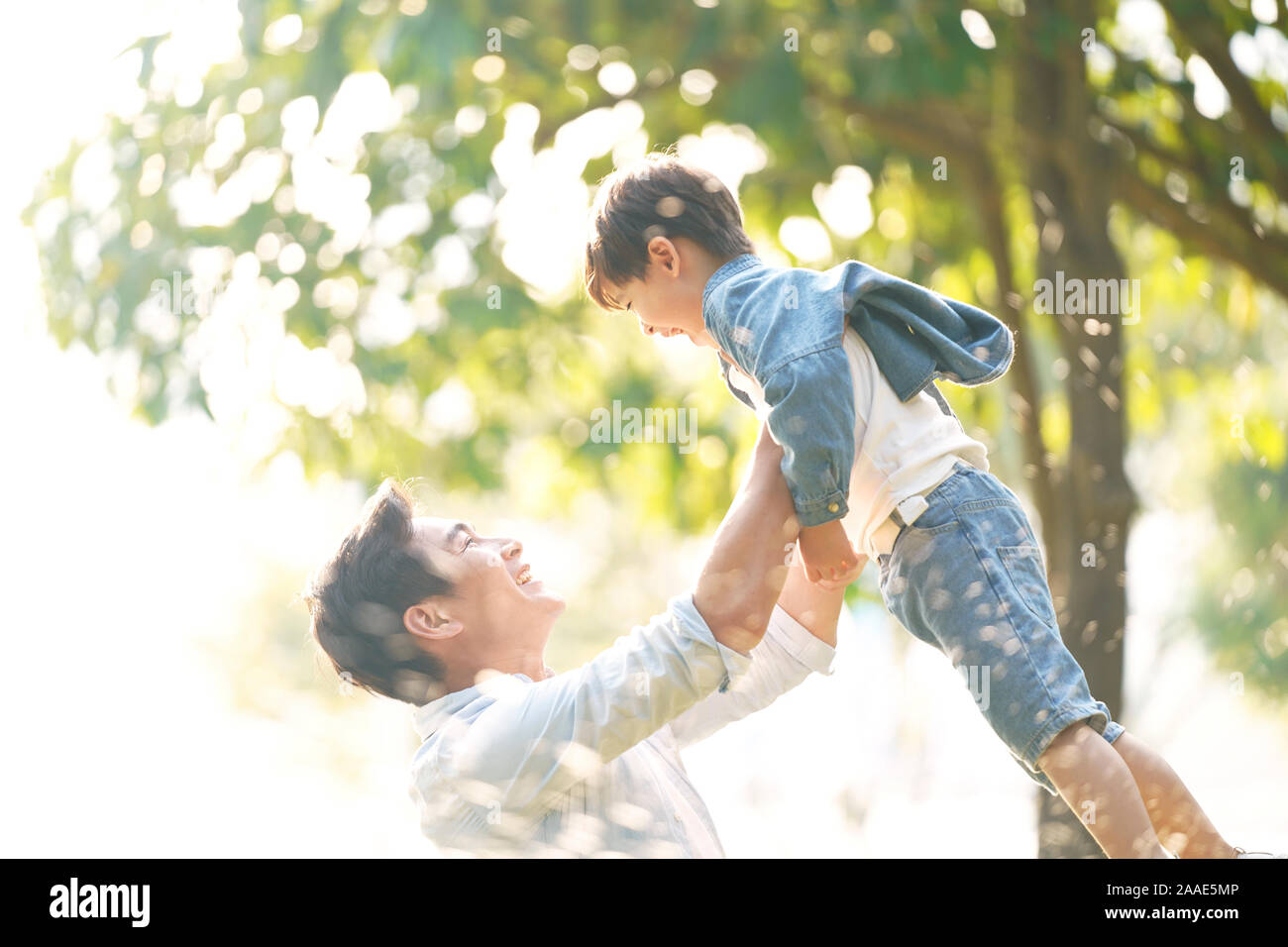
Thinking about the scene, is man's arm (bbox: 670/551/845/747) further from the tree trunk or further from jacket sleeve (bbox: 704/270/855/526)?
the tree trunk

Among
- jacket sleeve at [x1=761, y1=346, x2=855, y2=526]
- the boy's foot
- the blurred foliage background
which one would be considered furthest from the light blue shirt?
the blurred foliage background

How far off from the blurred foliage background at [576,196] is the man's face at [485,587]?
2.78 ft

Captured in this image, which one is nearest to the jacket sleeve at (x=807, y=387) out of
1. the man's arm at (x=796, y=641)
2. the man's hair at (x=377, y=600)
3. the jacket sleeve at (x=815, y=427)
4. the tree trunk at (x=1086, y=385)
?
the jacket sleeve at (x=815, y=427)

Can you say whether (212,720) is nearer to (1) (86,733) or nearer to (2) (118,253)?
(1) (86,733)

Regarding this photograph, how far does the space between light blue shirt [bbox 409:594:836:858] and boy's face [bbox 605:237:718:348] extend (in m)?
0.25

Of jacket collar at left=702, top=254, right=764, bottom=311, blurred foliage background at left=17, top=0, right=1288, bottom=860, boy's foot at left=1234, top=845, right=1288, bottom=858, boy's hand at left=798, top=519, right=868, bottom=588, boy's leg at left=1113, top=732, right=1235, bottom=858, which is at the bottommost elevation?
boy's foot at left=1234, top=845, right=1288, bottom=858

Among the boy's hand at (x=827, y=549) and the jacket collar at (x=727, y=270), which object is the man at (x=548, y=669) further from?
the jacket collar at (x=727, y=270)

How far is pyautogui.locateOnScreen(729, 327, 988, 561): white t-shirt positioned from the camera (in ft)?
2.83

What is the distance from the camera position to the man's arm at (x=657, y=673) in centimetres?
79

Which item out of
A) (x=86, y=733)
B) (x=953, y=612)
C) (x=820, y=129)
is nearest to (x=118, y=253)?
(x=820, y=129)

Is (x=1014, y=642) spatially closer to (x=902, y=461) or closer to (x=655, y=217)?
(x=902, y=461)
